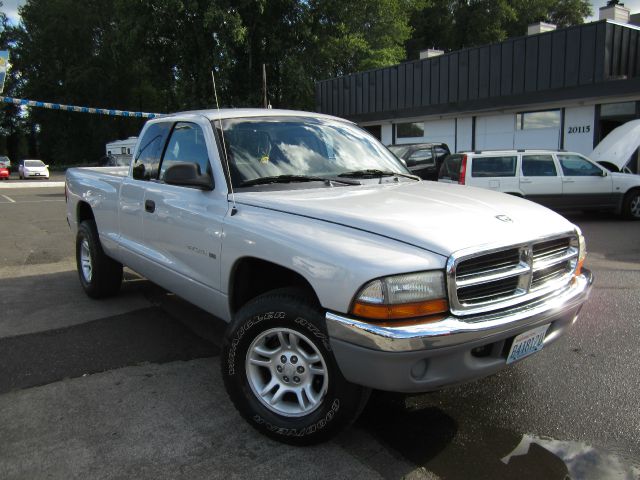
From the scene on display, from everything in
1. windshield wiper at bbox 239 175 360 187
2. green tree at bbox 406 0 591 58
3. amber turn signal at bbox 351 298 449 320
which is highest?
green tree at bbox 406 0 591 58

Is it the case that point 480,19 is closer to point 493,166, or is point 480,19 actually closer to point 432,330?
point 493,166

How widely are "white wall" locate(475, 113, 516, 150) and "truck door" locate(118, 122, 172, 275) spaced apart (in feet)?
54.4

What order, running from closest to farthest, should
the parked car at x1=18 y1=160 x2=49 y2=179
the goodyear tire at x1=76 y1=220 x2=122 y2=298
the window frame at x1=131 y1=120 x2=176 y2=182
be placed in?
1. the window frame at x1=131 y1=120 x2=176 y2=182
2. the goodyear tire at x1=76 y1=220 x2=122 y2=298
3. the parked car at x1=18 y1=160 x2=49 y2=179

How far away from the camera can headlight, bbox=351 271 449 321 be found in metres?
2.41

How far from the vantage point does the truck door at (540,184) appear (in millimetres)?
11609

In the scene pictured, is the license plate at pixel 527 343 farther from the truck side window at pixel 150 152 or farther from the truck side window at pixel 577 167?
the truck side window at pixel 577 167

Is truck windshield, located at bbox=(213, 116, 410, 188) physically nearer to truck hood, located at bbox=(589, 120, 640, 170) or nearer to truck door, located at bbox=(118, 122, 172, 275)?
truck door, located at bbox=(118, 122, 172, 275)

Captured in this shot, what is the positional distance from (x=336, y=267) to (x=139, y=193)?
2.58 metres

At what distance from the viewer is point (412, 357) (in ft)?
7.77

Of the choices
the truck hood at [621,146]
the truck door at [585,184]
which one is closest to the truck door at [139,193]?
the truck door at [585,184]

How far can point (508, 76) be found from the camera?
1831 centimetres

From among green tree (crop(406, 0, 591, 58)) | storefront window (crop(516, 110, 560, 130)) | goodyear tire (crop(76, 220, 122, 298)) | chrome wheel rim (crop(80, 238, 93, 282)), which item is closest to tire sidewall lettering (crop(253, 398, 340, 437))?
goodyear tire (crop(76, 220, 122, 298))

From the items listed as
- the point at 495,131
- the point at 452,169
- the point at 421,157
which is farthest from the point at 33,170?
the point at 452,169

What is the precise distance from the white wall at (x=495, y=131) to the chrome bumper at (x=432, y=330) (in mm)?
17690
